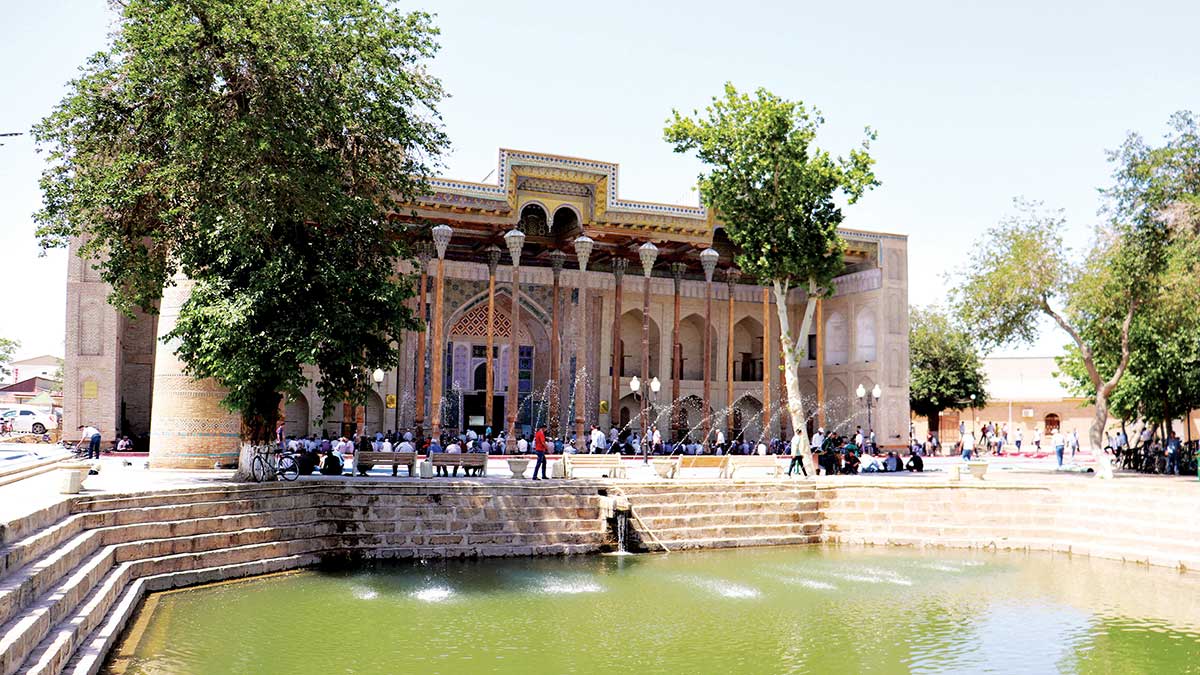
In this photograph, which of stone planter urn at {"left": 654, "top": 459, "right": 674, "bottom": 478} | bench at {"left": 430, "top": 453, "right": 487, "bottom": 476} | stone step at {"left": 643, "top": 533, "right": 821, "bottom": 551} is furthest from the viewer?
stone planter urn at {"left": 654, "top": 459, "right": 674, "bottom": 478}

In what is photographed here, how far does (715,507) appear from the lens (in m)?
16.3

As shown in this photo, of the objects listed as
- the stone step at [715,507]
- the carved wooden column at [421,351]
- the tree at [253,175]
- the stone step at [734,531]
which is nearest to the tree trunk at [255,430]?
the tree at [253,175]

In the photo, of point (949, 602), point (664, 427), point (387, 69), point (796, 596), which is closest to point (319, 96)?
point (387, 69)

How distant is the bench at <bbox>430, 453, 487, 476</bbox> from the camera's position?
53.3 feet

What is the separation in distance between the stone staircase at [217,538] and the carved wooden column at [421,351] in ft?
42.5

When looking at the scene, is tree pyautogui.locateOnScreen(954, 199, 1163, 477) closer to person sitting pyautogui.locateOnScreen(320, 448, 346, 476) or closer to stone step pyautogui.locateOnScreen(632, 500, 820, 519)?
stone step pyautogui.locateOnScreen(632, 500, 820, 519)

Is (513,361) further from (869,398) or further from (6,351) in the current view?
(6,351)

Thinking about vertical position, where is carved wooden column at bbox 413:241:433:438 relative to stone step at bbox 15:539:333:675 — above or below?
above

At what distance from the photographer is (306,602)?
1090 centimetres

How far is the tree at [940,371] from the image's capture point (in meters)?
40.4

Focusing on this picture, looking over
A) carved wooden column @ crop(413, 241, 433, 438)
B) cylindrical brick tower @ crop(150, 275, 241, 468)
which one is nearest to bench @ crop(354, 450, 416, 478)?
cylindrical brick tower @ crop(150, 275, 241, 468)

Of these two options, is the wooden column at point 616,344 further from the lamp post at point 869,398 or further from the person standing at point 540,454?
the person standing at point 540,454

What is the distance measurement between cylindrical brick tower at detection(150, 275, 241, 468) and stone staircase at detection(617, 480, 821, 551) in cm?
653

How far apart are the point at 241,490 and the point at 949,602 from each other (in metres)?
8.80
